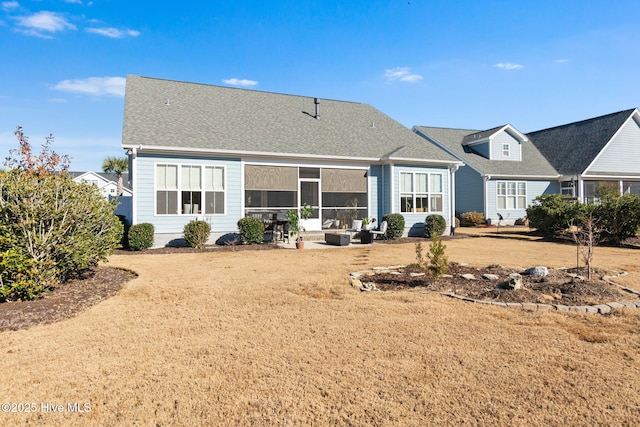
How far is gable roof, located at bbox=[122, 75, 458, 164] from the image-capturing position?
14.8 metres

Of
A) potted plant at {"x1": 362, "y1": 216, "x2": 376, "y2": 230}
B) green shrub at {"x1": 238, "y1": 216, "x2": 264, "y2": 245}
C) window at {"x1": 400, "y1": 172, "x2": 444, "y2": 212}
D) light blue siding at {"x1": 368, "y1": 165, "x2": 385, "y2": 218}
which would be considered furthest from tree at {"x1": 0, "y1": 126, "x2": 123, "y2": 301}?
window at {"x1": 400, "y1": 172, "x2": 444, "y2": 212}

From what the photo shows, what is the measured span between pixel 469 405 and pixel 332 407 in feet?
3.55

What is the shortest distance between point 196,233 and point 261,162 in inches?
159

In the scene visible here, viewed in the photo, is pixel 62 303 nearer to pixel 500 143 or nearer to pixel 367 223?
pixel 367 223

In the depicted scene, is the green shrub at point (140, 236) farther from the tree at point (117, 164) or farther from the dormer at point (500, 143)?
the tree at point (117, 164)

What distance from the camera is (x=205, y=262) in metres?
10.8

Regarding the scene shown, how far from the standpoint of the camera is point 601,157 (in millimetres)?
26672

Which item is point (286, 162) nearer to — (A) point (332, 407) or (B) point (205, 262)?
(B) point (205, 262)

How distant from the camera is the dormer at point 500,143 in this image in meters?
27.4

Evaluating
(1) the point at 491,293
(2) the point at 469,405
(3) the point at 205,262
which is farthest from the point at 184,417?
(3) the point at 205,262

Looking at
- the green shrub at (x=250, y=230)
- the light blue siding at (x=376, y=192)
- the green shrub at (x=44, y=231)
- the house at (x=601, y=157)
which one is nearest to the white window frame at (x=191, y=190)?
the green shrub at (x=250, y=230)

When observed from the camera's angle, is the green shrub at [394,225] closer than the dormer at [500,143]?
Yes

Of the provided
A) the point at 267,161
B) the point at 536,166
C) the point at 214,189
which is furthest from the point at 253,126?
the point at 536,166

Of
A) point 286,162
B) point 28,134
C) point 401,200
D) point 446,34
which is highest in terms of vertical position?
point 446,34
